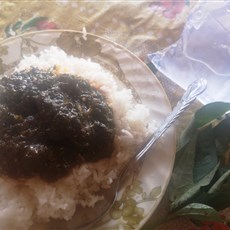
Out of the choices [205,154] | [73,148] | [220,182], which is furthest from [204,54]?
[73,148]

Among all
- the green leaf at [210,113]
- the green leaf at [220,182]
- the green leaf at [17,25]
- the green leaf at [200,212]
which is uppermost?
the green leaf at [17,25]

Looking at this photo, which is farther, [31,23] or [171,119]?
[31,23]

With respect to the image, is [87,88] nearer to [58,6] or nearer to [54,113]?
[54,113]

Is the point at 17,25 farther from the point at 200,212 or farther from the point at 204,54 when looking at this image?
the point at 200,212

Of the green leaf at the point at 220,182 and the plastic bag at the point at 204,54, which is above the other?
the plastic bag at the point at 204,54

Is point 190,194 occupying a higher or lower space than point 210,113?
lower

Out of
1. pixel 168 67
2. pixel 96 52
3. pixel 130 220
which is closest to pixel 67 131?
pixel 130 220

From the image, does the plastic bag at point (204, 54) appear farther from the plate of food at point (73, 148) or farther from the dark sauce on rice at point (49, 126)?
the dark sauce on rice at point (49, 126)

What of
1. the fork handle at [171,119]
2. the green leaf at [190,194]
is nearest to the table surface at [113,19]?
the fork handle at [171,119]

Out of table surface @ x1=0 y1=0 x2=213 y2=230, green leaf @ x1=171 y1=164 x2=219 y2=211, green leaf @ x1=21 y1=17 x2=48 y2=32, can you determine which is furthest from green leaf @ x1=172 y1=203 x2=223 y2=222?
green leaf @ x1=21 y1=17 x2=48 y2=32
